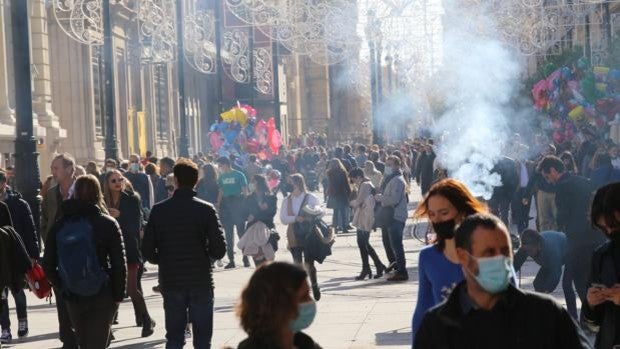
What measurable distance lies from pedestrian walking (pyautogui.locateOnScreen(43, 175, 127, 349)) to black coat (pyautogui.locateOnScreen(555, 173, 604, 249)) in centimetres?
413

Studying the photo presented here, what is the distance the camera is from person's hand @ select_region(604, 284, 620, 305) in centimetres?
685

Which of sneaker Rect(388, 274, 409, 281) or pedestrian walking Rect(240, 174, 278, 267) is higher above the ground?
pedestrian walking Rect(240, 174, 278, 267)

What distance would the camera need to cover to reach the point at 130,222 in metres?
14.4

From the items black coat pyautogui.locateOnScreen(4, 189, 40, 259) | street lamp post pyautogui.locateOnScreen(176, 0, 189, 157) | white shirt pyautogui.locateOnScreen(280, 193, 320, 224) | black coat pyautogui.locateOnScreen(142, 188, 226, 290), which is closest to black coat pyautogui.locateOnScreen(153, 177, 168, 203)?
white shirt pyautogui.locateOnScreen(280, 193, 320, 224)

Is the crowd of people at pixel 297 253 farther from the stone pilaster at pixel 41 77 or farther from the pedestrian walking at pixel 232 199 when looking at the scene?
the stone pilaster at pixel 41 77

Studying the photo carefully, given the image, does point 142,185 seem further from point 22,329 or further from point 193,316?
point 193,316

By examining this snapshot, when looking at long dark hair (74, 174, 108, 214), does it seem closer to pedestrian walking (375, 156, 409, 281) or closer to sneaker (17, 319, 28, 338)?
sneaker (17, 319, 28, 338)

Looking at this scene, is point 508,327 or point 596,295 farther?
point 596,295

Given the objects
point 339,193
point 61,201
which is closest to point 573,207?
point 61,201

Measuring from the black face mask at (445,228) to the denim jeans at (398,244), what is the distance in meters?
12.4

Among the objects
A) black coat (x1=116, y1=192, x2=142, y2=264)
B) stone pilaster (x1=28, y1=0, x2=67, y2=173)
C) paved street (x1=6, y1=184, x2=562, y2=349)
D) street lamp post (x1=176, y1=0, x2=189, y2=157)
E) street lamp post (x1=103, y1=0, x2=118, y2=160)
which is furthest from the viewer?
stone pilaster (x1=28, y1=0, x2=67, y2=173)

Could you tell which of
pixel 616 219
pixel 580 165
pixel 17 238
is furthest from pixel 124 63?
pixel 616 219

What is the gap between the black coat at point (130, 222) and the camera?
1420cm

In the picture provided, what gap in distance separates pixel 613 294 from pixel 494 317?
1.99 m
